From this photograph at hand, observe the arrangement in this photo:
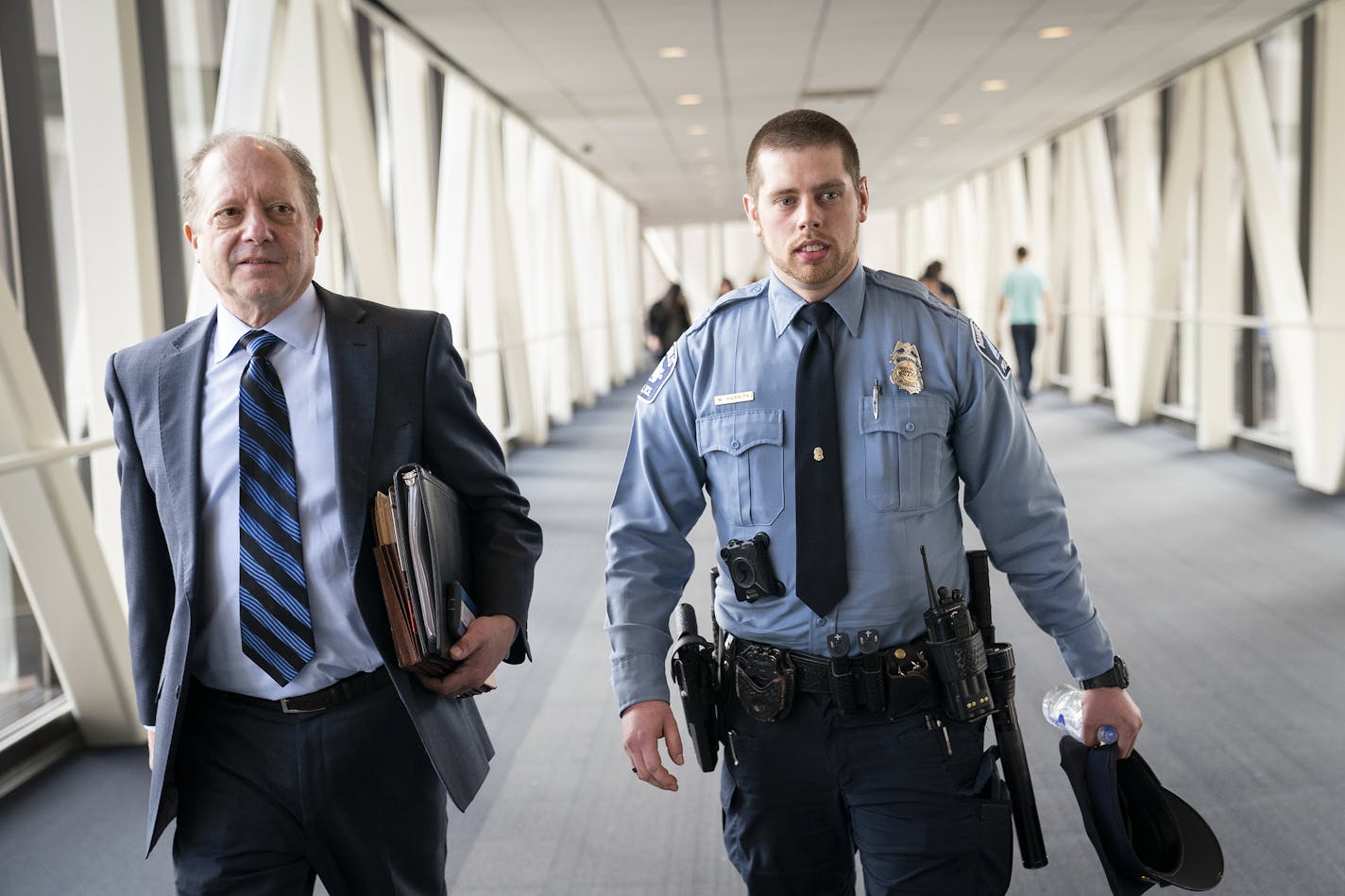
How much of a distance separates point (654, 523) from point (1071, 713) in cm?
72

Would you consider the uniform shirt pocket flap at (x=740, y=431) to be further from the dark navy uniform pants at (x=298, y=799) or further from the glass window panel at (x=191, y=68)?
the glass window panel at (x=191, y=68)

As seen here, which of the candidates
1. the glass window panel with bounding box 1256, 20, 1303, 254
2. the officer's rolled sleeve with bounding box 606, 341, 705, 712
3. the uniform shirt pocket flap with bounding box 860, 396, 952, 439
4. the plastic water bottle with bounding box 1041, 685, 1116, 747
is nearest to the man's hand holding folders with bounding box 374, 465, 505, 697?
the officer's rolled sleeve with bounding box 606, 341, 705, 712

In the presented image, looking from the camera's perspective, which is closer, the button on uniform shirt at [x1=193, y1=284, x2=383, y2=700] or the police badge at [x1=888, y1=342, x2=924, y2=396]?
the button on uniform shirt at [x1=193, y1=284, x2=383, y2=700]

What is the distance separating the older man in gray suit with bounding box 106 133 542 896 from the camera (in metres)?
1.72

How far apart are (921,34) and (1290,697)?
197 inches

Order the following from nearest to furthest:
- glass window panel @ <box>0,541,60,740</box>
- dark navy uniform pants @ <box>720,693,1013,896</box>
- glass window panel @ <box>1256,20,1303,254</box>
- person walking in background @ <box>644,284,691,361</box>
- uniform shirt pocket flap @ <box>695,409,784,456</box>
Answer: dark navy uniform pants @ <box>720,693,1013,896</box>, uniform shirt pocket flap @ <box>695,409,784,456</box>, glass window panel @ <box>0,541,60,740</box>, glass window panel @ <box>1256,20,1303,254</box>, person walking in background @ <box>644,284,691,361</box>

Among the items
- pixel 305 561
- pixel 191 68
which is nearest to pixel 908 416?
pixel 305 561

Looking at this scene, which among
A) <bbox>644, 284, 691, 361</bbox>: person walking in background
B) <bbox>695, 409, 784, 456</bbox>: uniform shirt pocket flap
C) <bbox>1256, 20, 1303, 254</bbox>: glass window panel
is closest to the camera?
<bbox>695, 409, 784, 456</bbox>: uniform shirt pocket flap

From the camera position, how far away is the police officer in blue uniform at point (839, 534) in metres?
1.86

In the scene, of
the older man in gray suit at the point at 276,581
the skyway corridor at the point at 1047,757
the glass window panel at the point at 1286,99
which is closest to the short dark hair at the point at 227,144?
the older man in gray suit at the point at 276,581

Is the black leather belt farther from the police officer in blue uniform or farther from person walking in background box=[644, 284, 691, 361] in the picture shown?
person walking in background box=[644, 284, 691, 361]

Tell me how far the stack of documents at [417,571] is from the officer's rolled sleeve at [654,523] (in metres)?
0.33

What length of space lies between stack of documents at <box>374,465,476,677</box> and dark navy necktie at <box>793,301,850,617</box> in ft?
1.68

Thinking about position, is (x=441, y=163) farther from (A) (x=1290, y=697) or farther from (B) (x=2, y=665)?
(A) (x=1290, y=697)
